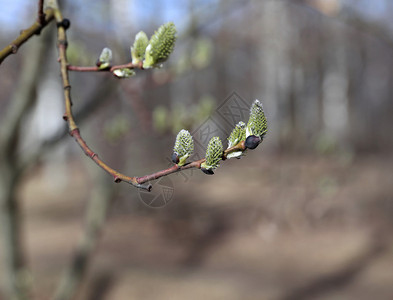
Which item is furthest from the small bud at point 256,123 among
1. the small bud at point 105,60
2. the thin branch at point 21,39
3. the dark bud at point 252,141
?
the thin branch at point 21,39

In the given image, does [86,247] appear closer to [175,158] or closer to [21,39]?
[21,39]

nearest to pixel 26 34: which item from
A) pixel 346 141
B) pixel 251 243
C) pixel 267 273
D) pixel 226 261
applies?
pixel 267 273

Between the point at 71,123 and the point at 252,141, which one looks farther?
the point at 71,123

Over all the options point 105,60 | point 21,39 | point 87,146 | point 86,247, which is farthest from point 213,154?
point 86,247

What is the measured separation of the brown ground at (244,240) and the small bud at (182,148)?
366 centimetres

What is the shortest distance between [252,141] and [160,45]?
29 cm

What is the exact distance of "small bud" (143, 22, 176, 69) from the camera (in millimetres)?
832

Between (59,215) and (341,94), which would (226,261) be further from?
(341,94)

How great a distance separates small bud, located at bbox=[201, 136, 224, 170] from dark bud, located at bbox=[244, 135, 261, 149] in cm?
5

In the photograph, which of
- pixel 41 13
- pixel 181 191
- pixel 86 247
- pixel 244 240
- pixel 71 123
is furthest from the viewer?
pixel 181 191

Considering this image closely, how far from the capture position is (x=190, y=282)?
17.8 feet

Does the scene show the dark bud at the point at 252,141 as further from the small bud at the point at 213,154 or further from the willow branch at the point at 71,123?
the willow branch at the point at 71,123

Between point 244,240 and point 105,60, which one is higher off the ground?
point 244,240

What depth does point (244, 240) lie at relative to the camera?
25.3 feet
